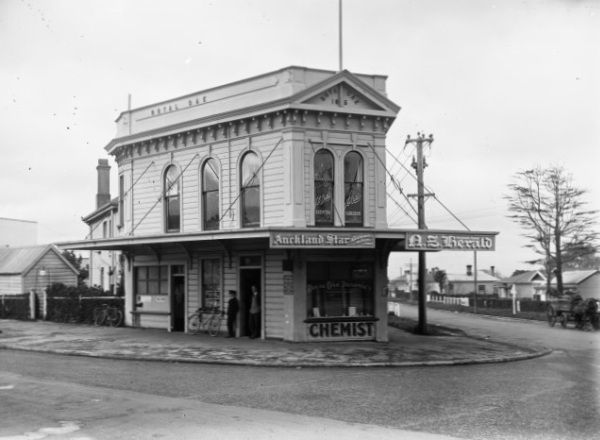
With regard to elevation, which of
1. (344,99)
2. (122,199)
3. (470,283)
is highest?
(344,99)

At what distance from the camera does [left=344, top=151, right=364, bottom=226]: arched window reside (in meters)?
20.4

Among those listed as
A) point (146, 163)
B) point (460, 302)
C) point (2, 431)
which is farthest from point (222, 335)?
point (460, 302)

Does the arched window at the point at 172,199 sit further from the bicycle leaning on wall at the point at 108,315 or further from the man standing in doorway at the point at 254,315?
the bicycle leaning on wall at the point at 108,315

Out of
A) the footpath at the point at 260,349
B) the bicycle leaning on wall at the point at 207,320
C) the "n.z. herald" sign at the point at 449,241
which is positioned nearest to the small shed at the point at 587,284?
the footpath at the point at 260,349

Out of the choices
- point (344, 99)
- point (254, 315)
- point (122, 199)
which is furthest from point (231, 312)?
point (344, 99)

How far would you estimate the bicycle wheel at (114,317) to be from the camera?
83.6 feet

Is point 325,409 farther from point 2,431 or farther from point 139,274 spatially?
point 139,274

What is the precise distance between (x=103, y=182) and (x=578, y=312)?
29342mm

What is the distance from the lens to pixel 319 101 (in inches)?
790

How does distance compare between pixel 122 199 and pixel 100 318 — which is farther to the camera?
pixel 100 318

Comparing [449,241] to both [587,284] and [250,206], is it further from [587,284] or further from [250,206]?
[587,284]

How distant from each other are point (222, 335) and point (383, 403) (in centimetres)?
1136

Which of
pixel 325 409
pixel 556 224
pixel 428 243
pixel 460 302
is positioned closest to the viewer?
pixel 325 409

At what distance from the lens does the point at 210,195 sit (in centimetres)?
2198
